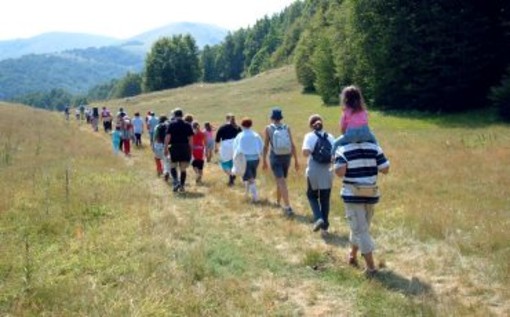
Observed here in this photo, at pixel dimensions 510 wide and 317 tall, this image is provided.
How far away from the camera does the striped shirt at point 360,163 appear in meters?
8.00

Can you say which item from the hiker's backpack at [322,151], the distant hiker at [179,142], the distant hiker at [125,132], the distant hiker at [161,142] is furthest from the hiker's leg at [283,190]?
the distant hiker at [125,132]

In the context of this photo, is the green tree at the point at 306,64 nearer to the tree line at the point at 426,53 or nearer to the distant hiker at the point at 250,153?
the tree line at the point at 426,53

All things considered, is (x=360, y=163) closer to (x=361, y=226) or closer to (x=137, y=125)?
(x=361, y=226)

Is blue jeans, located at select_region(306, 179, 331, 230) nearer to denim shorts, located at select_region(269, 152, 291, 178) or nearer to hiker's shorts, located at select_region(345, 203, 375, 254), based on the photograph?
denim shorts, located at select_region(269, 152, 291, 178)

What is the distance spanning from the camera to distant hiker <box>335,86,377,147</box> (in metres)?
7.91

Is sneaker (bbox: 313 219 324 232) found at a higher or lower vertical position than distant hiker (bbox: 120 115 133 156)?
lower

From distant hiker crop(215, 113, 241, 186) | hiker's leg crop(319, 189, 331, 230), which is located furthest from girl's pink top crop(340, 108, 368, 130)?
distant hiker crop(215, 113, 241, 186)

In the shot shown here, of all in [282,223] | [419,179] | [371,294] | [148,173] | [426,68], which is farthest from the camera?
[426,68]

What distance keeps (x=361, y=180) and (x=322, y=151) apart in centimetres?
242

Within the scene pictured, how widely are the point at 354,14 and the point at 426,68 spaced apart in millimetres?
7560

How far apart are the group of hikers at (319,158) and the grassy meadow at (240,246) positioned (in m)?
0.41

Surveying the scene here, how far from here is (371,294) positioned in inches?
287

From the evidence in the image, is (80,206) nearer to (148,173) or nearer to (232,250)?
(232,250)

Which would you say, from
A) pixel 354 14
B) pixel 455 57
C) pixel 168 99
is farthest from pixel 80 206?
pixel 168 99
